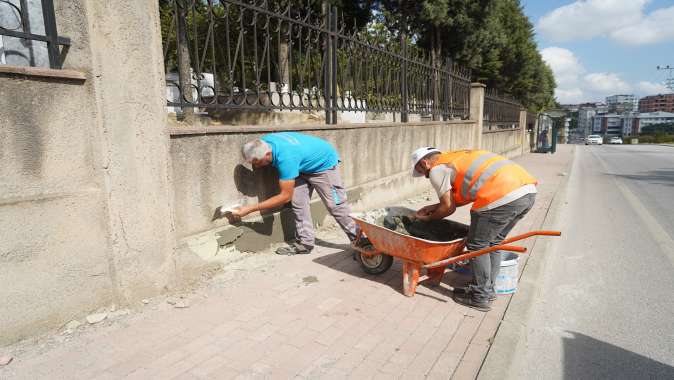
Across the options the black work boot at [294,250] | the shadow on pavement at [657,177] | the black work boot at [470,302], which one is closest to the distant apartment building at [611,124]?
the shadow on pavement at [657,177]

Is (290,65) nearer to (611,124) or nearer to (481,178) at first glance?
(481,178)

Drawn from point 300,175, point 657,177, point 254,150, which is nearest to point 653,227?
point 300,175

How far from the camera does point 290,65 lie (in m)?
4.90

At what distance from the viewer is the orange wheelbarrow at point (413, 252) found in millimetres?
3204

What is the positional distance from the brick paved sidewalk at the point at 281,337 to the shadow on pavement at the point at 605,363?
524 mm

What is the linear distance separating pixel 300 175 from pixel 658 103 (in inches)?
8256

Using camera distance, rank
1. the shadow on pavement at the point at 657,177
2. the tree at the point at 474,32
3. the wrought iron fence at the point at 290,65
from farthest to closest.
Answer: the tree at the point at 474,32
the shadow on pavement at the point at 657,177
the wrought iron fence at the point at 290,65

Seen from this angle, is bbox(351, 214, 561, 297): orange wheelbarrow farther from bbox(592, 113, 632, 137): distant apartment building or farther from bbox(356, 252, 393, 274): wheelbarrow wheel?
bbox(592, 113, 632, 137): distant apartment building

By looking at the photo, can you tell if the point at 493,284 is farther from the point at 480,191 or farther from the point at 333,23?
the point at 333,23

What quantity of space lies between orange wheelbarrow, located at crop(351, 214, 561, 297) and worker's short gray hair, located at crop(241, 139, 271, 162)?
1.06 meters

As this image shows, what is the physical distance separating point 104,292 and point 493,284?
119 inches

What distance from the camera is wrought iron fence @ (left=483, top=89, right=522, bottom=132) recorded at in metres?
14.5

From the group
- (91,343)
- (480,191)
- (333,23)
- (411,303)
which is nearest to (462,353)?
(411,303)

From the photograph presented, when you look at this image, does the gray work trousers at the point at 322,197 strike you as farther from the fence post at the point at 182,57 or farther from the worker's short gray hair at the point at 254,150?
the fence post at the point at 182,57
